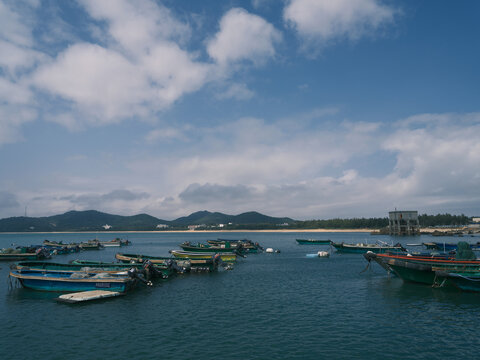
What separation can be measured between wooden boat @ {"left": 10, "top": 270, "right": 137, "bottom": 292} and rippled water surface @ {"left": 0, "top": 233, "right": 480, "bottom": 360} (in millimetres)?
947

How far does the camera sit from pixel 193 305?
81.1ft

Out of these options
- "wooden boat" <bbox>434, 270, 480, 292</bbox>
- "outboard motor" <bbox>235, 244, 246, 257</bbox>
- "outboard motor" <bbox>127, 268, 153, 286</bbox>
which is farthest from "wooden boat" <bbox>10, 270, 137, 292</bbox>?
"outboard motor" <bbox>235, 244, 246, 257</bbox>

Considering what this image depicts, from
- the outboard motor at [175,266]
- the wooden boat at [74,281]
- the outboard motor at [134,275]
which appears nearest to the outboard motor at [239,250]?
the outboard motor at [175,266]

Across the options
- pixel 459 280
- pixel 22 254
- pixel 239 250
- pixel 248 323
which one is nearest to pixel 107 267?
pixel 248 323

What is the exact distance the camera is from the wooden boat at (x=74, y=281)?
91.6 feet

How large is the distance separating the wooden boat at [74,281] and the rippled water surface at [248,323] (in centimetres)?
95

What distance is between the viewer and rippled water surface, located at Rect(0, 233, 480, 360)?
15.7 metres

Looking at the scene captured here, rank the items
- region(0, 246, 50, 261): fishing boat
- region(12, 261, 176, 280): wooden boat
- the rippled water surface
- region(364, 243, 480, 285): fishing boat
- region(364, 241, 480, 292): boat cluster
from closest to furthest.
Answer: the rippled water surface < region(364, 241, 480, 292): boat cluster < region(364, 243, 480, 285): fishing boat < region(12, 261, 176, 280): wooden boat < region(0, 246, 50, 261): fishing boat

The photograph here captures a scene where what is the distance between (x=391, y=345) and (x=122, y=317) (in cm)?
1677

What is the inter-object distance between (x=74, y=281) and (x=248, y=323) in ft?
58.4

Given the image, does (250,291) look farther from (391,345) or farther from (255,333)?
(391,345)

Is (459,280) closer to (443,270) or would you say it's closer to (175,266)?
(443,270)

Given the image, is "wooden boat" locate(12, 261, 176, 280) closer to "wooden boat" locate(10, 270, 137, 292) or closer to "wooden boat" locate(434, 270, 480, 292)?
"wooden boat" locate(10, 270, 137, 292)

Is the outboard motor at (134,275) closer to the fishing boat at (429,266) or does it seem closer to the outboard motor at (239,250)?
the fishing boat at (429,266)
